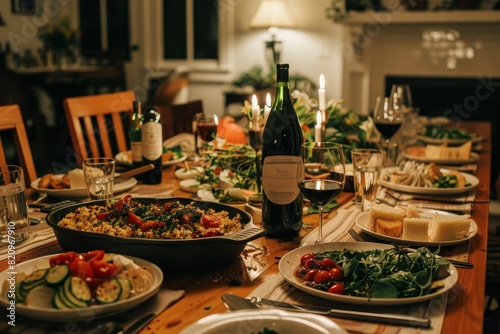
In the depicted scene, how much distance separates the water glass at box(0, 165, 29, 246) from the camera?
138 centimetres

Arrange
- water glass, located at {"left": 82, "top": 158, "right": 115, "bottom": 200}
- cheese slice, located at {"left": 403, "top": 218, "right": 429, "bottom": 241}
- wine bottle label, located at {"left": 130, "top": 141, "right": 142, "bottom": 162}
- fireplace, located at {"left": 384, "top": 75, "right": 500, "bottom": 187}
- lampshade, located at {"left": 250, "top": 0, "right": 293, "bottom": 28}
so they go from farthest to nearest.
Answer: lampshade, located at {"left": 250, "top": 0, "right": 293, "bottom": 28} < fireplace, located at {"left": 384, "top": 75, "right": 500, "bottom": 187} < wine bottle label, located at {"left": 130, "top": 141, "right": 142, "bottom": 162} < water glass, located at {"left": 82, "top": 158, "right": 115, "bottom": 200} < cheese slice, located at {"left": 403, "top": 218, "right": 429, "bottom": 241}

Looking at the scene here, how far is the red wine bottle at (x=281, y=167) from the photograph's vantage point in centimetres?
138

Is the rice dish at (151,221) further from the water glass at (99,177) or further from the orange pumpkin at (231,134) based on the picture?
the orange pumpkin at (231,134)

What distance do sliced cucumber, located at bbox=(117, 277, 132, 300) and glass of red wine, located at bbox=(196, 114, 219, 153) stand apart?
1.13 metres

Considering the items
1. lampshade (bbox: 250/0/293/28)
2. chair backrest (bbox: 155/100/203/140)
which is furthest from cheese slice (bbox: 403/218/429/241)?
lampshade (bbox: 250/0/293/28)

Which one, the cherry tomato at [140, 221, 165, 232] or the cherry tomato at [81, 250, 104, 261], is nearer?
the cherry tomato at [81, 250, 104, 261]

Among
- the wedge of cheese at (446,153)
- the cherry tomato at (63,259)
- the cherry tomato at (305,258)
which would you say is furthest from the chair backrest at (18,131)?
the wedge of cheese at (446,153)

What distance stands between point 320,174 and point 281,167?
0.09 meters

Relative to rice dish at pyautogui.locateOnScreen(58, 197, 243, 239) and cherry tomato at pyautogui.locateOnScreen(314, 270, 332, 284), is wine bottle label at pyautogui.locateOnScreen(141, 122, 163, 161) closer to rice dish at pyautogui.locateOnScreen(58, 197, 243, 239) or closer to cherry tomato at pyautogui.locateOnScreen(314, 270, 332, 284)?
rice dish at pyautogui.locateOnScreen(58, 197, 243, 239)

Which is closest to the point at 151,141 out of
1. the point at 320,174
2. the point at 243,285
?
the point at 320,174

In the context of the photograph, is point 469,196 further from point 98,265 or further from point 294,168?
point 98,265

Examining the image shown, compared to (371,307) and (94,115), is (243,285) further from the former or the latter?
(94,115)

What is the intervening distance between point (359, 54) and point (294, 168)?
4506 millimetres

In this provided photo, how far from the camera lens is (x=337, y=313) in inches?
39.1
